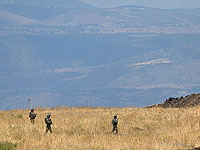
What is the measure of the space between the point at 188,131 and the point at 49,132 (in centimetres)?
495

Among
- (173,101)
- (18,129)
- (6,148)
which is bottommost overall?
(6,148)

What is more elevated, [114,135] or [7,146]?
[114,135]

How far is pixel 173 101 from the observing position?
132 ft

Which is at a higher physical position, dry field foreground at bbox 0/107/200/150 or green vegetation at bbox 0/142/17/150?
dry field foreground at bbox 0/107/200/150

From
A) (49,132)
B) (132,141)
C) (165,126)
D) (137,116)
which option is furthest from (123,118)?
(132,141)

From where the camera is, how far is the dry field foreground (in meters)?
16.7

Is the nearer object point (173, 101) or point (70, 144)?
point (70, 144)

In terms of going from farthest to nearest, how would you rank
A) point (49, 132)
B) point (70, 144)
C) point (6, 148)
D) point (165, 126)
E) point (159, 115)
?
point (159, 115)
point (165, 126)
point (49, 132)
point (70, 144)
point (6, 148)

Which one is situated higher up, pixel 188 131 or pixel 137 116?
pixel 137 116

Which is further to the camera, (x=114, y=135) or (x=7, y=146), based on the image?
(x=114, y=135)

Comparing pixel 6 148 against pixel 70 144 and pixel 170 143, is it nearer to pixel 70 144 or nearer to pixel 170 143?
pixel 70 144

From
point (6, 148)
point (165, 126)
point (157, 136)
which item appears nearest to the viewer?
point (6, 148)

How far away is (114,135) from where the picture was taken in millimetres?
19531

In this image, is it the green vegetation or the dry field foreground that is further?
the dry field foreground
